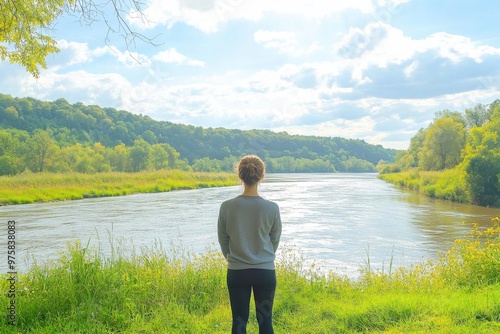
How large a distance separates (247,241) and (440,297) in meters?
3.79

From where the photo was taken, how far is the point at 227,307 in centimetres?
610

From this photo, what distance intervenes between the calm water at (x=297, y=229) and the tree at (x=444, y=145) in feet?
102

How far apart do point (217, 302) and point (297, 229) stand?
13.9 meters


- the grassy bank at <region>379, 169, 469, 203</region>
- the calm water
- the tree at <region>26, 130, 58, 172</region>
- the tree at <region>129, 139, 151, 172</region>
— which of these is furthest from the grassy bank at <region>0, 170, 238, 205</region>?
the tree at <region>129, 139, 151, 172</region>

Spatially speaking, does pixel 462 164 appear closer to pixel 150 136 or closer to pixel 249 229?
pixel 249 229

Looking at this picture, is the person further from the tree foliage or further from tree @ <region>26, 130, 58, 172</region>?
tree @ <region>26, 130, 58, 172</region>

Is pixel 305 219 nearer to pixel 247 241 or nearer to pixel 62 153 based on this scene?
pixel 247 241

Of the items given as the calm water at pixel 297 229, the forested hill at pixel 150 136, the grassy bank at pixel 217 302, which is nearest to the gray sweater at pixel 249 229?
the grassy bank at pixel 217 302

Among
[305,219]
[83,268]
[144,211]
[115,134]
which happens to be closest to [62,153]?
[115,134]

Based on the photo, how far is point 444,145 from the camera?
5894 centimetres

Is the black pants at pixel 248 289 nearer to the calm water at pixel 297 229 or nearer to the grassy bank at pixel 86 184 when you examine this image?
the calm water at pixel 297 229

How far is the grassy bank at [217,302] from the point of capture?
Result: 5.20 m

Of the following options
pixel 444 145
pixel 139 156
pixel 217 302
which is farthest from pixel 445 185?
pixel 139 156

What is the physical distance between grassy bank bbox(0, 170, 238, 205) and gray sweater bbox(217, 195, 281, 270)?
32.2 meters
